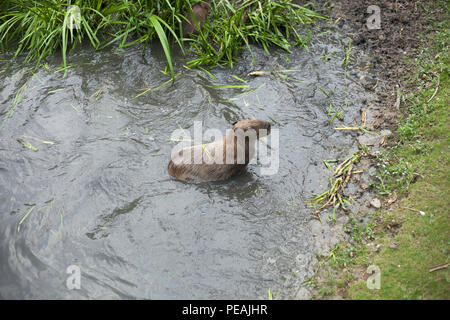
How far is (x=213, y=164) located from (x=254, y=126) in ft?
1.85

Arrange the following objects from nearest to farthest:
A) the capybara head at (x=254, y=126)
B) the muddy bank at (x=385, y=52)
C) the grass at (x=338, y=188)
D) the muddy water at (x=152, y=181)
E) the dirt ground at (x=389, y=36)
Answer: the muddy water at (x=152, y=181)
the grass at (x=338, y=188)
the capybara head at (x=254, y=126)
the muddy bank at (x=385, y=52)
the dirt ground at (x=389, y=36)

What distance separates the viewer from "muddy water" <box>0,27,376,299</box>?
10.3 ft

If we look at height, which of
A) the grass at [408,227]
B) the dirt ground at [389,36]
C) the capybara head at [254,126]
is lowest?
the grass at [408,227]

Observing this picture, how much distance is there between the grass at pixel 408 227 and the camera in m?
2.86

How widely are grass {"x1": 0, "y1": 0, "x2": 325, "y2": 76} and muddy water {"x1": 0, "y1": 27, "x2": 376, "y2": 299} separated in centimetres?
22

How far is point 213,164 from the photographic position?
3.78 meters

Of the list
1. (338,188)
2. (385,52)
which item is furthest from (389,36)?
(338,188)

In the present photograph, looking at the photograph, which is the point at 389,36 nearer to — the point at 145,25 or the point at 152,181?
the point at 145,25

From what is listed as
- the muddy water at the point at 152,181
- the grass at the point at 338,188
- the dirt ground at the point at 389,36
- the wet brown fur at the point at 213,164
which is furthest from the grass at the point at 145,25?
the grass at the point at 338,188

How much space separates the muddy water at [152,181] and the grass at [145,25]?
22 cm

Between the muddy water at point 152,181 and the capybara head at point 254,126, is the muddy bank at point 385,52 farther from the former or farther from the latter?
Result: the capybara head at point 254,126

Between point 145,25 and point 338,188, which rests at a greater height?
point 145,25

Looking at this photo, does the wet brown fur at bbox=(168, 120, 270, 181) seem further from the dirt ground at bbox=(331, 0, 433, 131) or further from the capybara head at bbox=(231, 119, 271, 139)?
the dirt ground at bbox=(331, 0, 433, 131)
